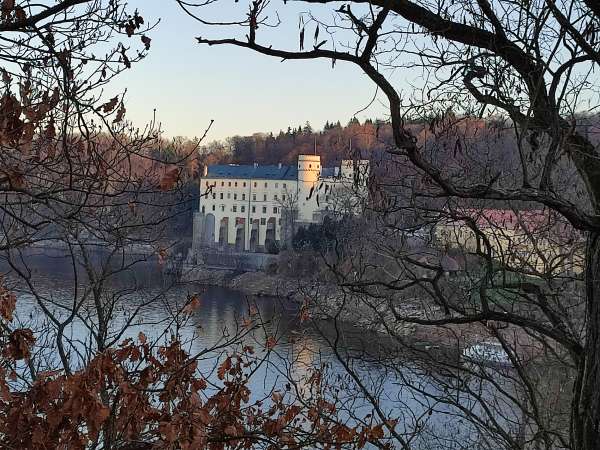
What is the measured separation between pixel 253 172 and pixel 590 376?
37.4m

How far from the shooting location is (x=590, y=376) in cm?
226

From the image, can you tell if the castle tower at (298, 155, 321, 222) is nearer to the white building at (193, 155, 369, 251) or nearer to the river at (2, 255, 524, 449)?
the white building at (193, 155, 369, 251)

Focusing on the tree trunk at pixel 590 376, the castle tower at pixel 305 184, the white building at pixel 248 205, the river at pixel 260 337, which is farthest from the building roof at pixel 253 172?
the tree trunk at pixel 590 376

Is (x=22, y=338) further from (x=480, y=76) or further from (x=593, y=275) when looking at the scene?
(x=593, y=275)

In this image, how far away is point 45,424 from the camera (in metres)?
1.85

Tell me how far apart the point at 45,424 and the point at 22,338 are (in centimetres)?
35

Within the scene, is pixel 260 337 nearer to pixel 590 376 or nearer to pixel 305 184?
pixel 590 376

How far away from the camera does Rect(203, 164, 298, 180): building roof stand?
3872 centimetres

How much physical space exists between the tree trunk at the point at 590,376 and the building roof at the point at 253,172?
36302 millimetres

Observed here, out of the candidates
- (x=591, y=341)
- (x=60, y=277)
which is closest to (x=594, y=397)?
(x=591, y=341)

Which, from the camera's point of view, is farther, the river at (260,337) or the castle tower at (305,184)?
the castle tower at (305,184)

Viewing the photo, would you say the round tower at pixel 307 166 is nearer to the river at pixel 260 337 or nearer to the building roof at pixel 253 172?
the building roof at pixel 253 172

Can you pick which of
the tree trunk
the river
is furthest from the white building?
the tree trunk

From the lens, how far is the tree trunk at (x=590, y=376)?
2213 millimetres
